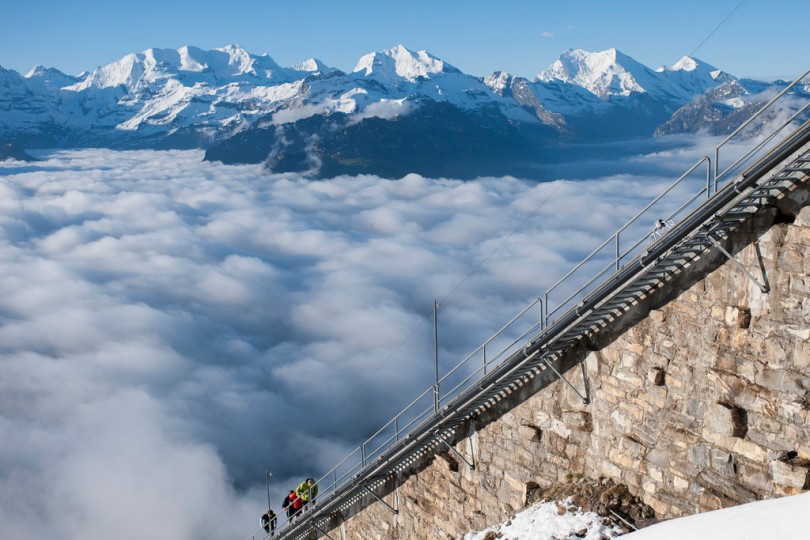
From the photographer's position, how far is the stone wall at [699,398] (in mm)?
12383

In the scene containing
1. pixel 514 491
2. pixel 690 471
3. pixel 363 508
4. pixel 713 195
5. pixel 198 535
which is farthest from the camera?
pixel 198 535

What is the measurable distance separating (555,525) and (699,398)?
4486 millimetres

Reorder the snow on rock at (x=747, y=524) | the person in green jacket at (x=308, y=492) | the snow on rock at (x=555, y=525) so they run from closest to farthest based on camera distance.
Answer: the snow on rock at (x=747, y=524) < the snow on rock at (x=555, y=525) < the person in green jacket at (x=308, y=492)

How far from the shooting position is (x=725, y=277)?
13.3m

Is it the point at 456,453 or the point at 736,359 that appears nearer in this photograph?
the point at 736,359

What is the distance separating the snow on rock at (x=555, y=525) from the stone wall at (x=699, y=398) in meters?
1.19

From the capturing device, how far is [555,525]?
50.9ft

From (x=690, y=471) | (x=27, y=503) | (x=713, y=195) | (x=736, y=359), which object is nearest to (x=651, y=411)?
(x=690, y=471)

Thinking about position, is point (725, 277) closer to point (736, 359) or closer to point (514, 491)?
point (736, 359)

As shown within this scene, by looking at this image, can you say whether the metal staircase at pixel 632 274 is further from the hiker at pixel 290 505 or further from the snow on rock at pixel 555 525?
the hiker at pixel 290 505

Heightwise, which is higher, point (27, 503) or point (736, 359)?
point (736, 359)

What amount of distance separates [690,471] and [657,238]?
499cm

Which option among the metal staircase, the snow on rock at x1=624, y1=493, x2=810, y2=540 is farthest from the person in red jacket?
the snow on rock at x1=624, y1=493, x2=810, y2=540

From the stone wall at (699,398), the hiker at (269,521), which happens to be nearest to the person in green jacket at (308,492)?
the hiker at (269,521)
